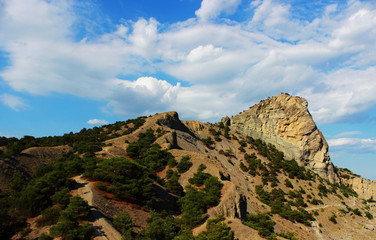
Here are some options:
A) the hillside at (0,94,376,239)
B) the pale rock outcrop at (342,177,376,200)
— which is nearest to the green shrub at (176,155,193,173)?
the hillside at (0,94,376,239)

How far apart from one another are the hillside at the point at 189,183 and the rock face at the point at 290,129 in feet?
1.29

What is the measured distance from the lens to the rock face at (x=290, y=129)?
289 ft

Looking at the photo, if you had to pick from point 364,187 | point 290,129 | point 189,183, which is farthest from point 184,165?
point 364,187

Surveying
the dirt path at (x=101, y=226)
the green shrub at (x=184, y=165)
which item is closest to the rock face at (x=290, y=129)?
the green shrub at (x=184, y=165)

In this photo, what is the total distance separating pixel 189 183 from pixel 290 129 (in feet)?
230

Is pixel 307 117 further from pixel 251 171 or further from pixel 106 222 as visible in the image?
pixel 106 222

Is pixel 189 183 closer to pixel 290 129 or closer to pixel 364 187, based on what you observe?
pixel 290 129

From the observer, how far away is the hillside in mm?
20859

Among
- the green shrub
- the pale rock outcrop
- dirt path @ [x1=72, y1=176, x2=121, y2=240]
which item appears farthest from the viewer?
the pale rock outcrop

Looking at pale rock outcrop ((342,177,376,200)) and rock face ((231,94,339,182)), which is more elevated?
rock face ((231,94,339,182))

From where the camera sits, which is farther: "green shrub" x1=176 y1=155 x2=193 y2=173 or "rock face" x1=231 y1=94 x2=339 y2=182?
"rock face" x1=231 y1=94 x2=339 y2=182

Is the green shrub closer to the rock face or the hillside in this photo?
the hillside

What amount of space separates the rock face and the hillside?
1.29 ft

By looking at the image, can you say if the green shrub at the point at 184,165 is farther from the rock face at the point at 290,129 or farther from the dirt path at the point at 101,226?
the rock face at the point at 290,129
